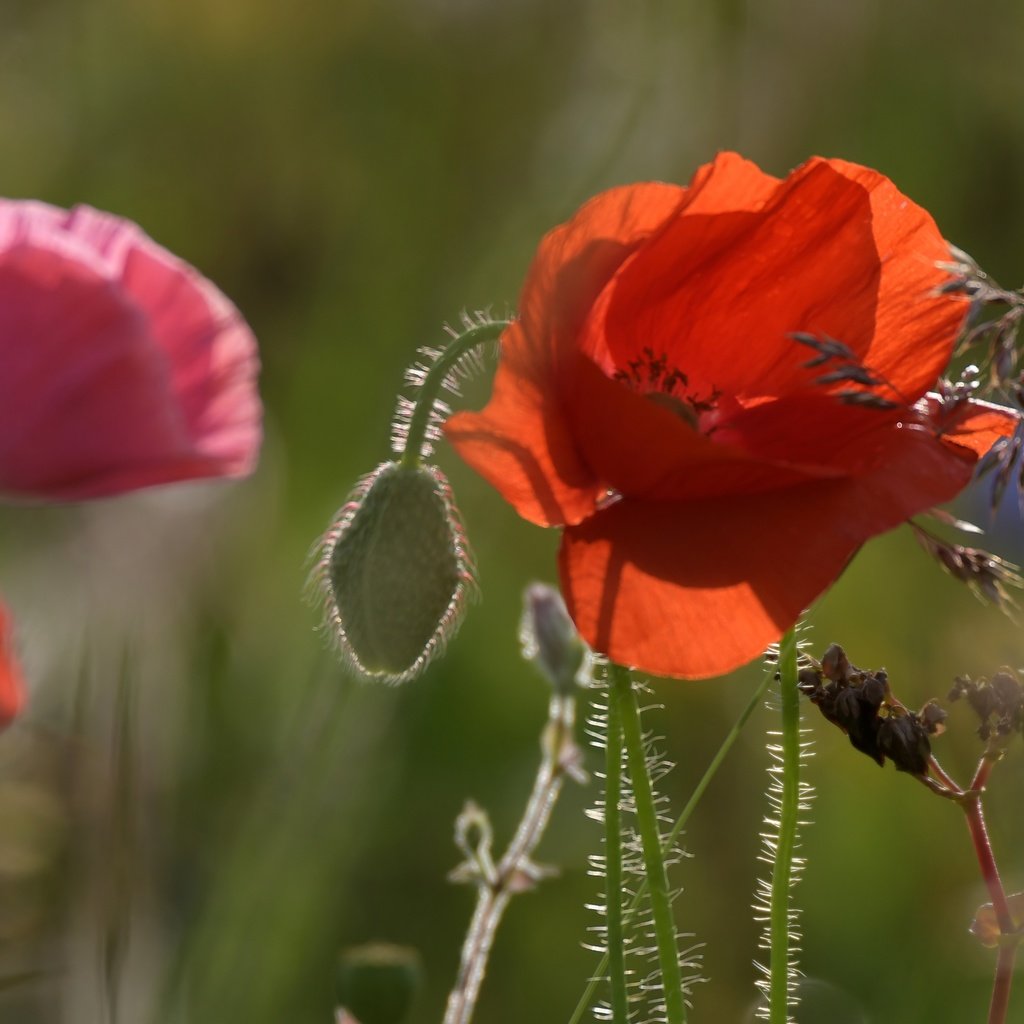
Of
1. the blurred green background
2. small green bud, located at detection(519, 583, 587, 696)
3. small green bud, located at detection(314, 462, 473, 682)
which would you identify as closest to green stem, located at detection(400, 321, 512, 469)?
small green bud, located at detection(314, 462, 473, 682)

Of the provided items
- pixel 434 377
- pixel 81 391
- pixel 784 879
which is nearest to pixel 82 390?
pixel 81 391

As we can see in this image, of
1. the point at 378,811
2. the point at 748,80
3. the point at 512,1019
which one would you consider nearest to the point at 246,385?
the point at 378,811

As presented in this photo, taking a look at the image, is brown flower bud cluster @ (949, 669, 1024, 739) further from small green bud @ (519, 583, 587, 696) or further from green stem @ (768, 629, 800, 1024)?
small green bud @ (519, 583, 587, 696)

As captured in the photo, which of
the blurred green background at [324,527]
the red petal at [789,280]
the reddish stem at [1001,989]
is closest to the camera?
the reddish stem at [1001,989]

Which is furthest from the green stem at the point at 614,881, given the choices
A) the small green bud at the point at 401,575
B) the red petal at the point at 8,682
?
the red petal at the point at 8,682

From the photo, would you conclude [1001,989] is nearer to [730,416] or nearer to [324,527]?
[730,416]

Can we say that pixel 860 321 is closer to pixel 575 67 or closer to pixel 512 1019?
pixel 512 1019

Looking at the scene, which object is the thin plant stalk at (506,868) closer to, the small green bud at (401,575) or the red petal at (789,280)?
the small green bud at (401,575)
